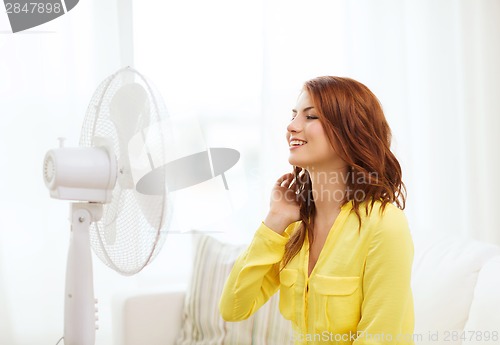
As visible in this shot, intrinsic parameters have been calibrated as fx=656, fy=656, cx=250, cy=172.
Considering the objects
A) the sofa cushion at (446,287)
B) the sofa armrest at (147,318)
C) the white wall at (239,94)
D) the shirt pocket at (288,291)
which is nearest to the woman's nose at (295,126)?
the shirt pocket at (288,291)

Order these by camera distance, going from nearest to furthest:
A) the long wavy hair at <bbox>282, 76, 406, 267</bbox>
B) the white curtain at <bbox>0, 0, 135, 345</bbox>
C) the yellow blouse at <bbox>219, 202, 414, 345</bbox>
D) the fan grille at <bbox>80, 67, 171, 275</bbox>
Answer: the fan grille at <bbox>80, 67, 171, 275</bbox> → the yellow blouse at <bbox>219, 202, 414, 345</bbox> → the long wavy hair at <bbox>282, 76, 406, 267</bbox> → the white curtain at <bbox>0, 0, 135, 345</bbox>

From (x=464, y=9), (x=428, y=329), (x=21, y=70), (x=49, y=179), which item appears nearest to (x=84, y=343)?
(x=49, y=179)

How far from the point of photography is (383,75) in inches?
123

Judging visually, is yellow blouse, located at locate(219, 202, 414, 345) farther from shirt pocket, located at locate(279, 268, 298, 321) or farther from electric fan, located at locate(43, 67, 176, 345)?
electric fan, located at locate(43, 67, 176, 345)

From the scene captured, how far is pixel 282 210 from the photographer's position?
1.62 meters

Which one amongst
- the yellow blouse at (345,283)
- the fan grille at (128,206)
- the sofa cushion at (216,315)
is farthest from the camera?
the sofa cushion at (216,315)

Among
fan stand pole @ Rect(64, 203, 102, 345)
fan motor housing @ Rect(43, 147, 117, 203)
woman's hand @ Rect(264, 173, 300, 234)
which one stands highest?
fan motor housing @ Rect(43, 147, 117, 203)

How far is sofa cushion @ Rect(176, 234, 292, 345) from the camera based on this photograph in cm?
226

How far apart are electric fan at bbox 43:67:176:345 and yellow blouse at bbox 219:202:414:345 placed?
0.37 metres

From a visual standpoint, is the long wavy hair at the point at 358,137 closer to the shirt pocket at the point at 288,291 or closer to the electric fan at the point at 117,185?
the shirt pocket at the point at 288,291

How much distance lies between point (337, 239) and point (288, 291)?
0.19 meters

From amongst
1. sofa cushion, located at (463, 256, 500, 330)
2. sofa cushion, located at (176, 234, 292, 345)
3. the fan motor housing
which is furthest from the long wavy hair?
sofa cushion, located at (176, 234, 292, 345)

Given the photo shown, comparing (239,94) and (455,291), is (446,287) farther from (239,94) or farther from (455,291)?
(239,94)

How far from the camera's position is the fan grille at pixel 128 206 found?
1.25 metres
